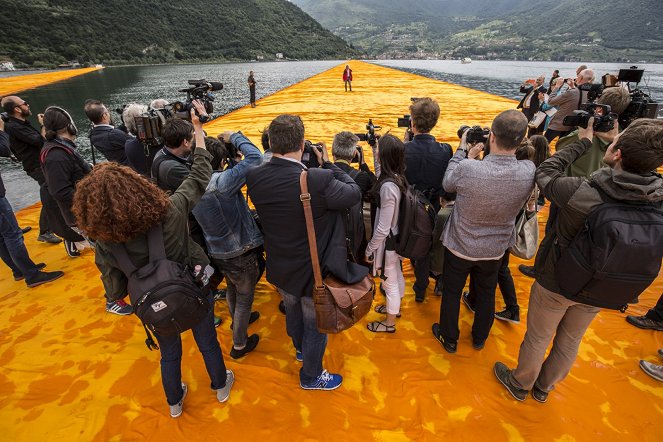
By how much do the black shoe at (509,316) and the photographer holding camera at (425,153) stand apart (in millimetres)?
1422

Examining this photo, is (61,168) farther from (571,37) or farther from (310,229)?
(571,37)

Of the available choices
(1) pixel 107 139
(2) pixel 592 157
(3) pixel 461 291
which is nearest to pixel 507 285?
(3) pixel 461 291

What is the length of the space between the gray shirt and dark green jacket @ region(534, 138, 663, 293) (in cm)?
16

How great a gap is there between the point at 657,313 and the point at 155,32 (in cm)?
10348

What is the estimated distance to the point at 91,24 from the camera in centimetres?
6688

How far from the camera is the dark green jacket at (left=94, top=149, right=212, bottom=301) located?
1.70m

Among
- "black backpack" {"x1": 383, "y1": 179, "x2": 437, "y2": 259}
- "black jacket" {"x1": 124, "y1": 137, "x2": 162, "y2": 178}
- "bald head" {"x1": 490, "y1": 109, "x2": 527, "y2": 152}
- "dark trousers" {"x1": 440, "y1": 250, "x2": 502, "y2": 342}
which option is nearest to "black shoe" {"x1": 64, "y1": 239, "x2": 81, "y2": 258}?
"black jacket" {"x1": 124, "y1": 137, "x2": 162, "y2": 178}

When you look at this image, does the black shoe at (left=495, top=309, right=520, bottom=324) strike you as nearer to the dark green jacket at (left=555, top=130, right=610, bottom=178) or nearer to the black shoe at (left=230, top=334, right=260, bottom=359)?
the dark green jacket at (left=555, top=130, right=610, bottom=178)

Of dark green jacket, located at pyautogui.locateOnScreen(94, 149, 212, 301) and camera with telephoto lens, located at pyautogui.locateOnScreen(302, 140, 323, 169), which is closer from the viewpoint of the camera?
dark green jacket, located at pyautogui.locateOnScreen(94, 149, 212, 301)

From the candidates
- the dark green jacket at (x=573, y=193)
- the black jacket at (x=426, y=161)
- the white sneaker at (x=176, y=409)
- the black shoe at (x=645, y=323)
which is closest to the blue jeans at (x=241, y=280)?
the white sneaker at (x=176, y=409)

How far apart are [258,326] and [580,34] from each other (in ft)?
530

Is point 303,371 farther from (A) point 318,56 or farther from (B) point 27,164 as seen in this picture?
(A) point 318,56

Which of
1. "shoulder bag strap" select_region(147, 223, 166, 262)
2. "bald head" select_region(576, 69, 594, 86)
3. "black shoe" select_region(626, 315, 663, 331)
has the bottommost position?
"black shoe" select_region(626, 315, 663, 331)

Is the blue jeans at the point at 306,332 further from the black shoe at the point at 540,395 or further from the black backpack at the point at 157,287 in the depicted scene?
the black shoe at the point at 540,395
